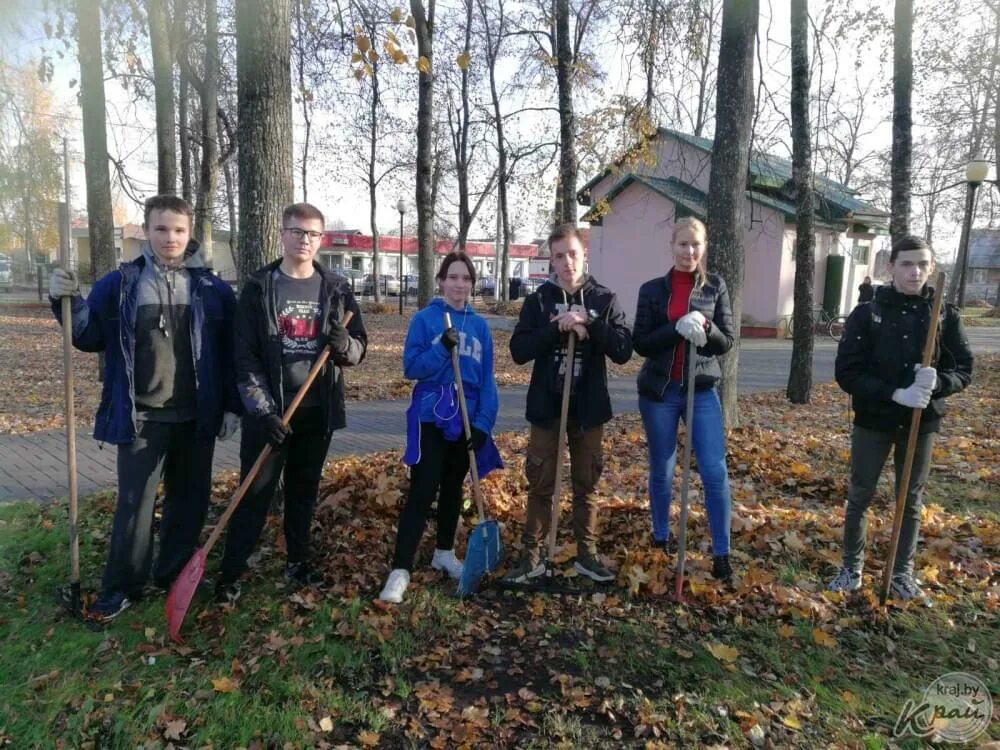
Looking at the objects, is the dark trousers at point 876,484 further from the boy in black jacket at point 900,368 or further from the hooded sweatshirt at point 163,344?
the hooded sweatshirt at point 163,344

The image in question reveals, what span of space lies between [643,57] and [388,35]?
3964 millimetres

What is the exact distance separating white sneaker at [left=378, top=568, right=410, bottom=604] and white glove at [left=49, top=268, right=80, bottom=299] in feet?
7.30

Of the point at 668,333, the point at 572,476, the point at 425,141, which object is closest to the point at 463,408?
the point at 572,476

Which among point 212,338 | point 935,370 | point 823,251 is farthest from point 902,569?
point 823,251

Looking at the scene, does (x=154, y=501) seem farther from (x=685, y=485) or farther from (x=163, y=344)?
(x=685, y=485)

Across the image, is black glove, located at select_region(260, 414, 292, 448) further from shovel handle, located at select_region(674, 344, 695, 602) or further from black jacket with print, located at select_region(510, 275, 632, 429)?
shovel handle, located at select_region(674, 344, 695, 602)

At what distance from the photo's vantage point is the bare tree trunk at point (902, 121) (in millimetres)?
9320

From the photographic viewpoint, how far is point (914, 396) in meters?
3.48

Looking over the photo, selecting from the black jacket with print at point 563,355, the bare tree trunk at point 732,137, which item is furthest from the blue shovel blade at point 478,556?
the bare tree trunk at point 732,137

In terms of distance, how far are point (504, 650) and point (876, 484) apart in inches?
88.4

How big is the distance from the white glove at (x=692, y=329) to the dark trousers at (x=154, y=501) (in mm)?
2642

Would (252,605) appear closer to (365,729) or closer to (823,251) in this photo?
(365,729)

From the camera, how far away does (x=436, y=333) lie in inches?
154

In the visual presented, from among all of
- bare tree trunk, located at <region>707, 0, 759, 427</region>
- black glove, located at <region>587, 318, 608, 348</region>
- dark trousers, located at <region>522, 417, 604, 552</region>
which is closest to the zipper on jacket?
dark trousers, located at <region>522, 417, 604, 552</region>
